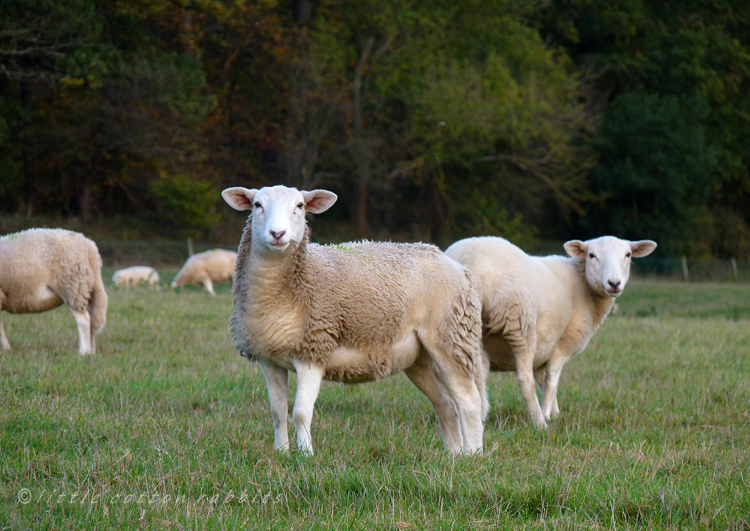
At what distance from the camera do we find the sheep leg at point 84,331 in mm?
8971

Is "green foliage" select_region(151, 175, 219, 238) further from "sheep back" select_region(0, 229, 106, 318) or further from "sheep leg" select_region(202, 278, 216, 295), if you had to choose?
"sheep back" select_region(0, 229, 106, 318)

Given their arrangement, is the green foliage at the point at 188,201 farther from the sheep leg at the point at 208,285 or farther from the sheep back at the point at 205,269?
the sheep leg at the point at 208,285

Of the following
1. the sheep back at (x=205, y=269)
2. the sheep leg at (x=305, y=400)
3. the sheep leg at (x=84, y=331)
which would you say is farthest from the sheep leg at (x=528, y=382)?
the sheep back at (x=205, y=269)

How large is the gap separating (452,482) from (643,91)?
37.3 meters

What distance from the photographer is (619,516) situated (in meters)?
3.85

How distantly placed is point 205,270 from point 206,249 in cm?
825

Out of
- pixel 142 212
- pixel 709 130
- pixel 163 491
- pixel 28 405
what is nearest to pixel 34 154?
pixel 142 212

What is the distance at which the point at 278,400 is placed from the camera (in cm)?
525

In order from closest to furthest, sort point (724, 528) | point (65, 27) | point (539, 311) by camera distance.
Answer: point (724, 528)
point (539, 311)
point (65, 27)

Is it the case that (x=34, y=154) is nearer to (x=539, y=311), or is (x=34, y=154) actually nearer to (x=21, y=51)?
(x=21, y=51)

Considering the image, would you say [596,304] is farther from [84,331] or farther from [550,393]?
[84,331]

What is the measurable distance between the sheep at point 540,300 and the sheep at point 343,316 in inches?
38.9

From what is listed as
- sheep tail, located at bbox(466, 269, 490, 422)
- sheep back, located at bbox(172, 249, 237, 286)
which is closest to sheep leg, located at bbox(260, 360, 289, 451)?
sheep tail, located at bbox(466, 269, 490, 422)

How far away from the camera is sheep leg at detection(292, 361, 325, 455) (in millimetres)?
4984
